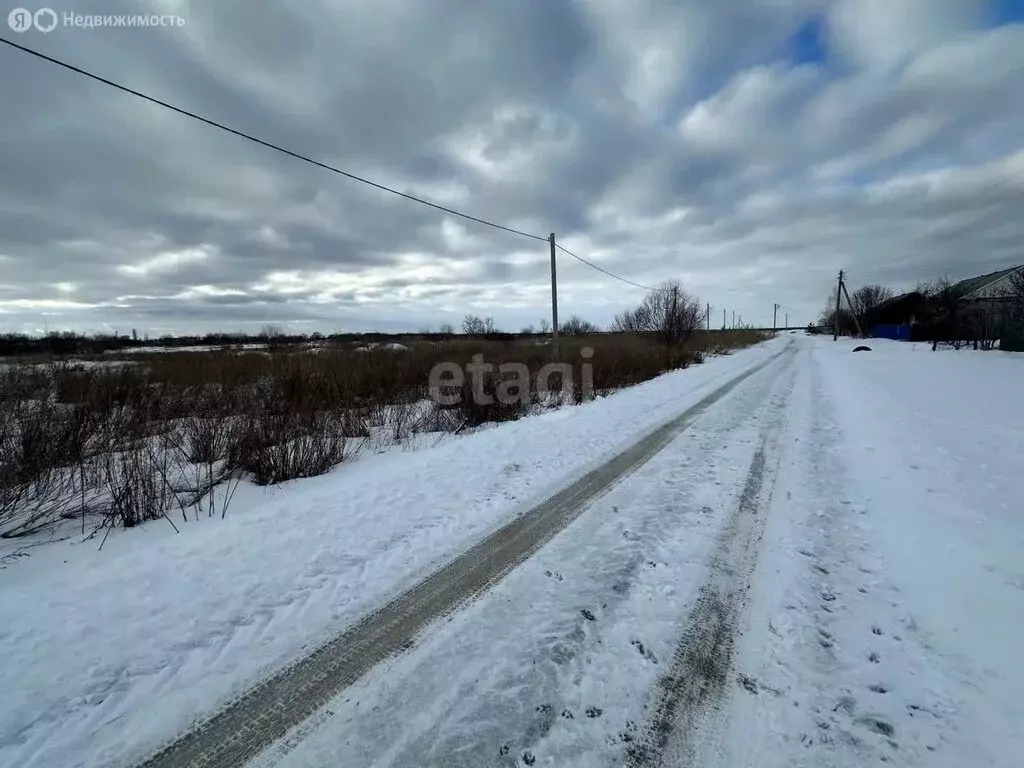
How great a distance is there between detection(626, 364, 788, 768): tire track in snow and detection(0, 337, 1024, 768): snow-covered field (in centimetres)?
2

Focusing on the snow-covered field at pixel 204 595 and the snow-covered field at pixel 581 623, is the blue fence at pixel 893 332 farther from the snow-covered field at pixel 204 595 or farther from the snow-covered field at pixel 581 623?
the snow-covered field at pixel 204 595

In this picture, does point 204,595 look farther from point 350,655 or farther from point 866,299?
point 866,299

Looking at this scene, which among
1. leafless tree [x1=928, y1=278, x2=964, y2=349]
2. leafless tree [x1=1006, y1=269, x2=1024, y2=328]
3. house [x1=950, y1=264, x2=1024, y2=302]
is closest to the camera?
leafless tree [x1=1006, y1=269, x2=1024, y2=328]

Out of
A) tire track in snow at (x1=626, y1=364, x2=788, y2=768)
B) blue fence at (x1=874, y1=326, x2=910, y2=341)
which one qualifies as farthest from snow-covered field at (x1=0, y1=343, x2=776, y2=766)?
blue fence at (x1=874, y1=326, x2=910, y2=341)

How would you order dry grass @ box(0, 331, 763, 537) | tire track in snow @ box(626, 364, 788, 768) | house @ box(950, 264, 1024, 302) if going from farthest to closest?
house @ box(950, 264, 1024, 302) < dry grass @ box(0, 331, 763, 537) < tire track in snow @ box(626, 364, 788, 768)

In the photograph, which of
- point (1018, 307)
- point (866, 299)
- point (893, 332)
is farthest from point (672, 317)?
point (866, 299)

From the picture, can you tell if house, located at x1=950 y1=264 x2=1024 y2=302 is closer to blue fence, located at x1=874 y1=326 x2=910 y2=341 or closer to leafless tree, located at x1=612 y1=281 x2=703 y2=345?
blue fence, located at x1=874 y1=326 x2=910 y2=341

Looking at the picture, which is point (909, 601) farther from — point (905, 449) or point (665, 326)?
point (665, 326)

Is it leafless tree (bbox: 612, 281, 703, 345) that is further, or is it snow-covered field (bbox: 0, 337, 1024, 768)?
leafless tree (bbox: 612, 281, 703, 345)

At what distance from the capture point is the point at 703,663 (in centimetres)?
231

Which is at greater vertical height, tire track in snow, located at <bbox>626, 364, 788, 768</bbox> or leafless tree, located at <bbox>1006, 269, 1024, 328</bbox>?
leafless tree, located at <bbox>1006, 269, 1024, 328</bbox>

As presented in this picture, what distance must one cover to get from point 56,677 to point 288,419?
487cm

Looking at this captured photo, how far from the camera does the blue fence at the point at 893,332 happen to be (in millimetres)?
45562

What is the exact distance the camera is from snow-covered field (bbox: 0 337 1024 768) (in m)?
→ 1.90
